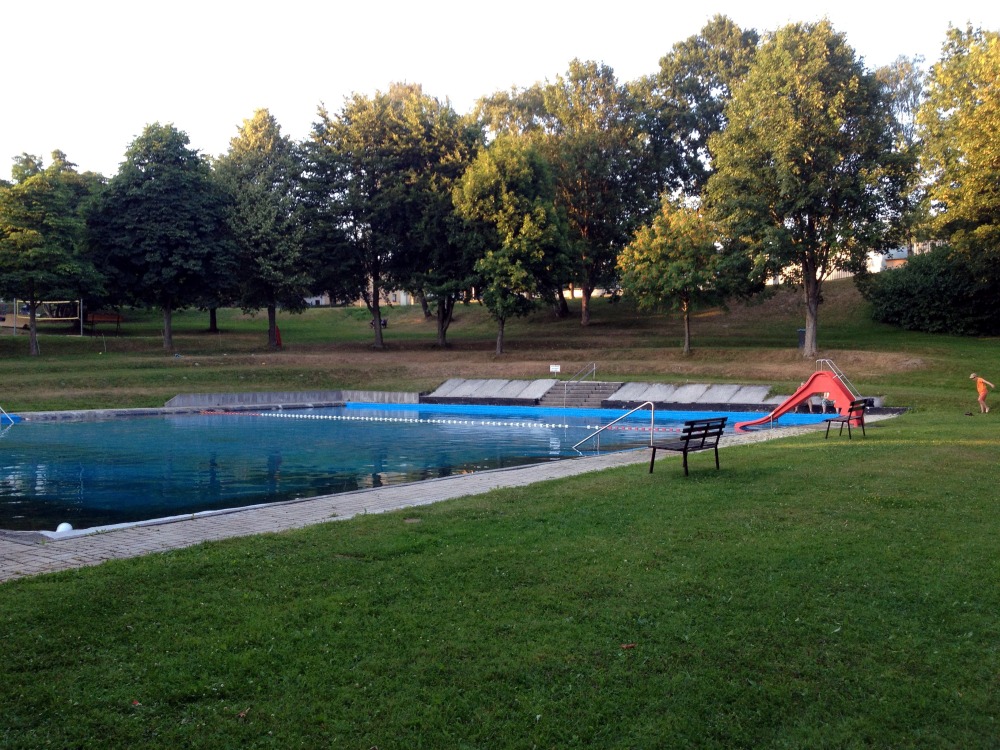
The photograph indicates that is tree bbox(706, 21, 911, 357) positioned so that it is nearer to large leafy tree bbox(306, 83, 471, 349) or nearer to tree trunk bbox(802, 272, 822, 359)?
tree trunk bbox(802, 272, 822, 359)

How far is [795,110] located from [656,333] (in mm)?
15718

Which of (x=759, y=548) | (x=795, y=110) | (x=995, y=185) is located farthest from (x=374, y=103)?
(x=759, y=548)

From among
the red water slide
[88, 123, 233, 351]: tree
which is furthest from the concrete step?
[88, 123, 233, 351]: tree

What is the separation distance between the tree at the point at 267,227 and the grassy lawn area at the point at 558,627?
3428 cm

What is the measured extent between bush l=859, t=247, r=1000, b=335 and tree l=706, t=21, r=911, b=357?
17.0 feet

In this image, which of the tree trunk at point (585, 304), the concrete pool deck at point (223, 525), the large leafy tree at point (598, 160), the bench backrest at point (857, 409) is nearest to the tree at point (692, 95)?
the large leafy tree at point (598, 160)

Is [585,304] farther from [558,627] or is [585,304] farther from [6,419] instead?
[558,627]

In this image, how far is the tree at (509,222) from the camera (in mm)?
38688

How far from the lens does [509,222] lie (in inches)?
1556

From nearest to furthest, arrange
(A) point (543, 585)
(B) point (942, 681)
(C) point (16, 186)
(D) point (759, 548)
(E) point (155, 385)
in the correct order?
(B) point (942, 681)
(A) point (543, 585)
(D) point (759, 548)
(E) point (155, 385)
(C) point (16, 186)

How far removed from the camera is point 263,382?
3372 centimetres

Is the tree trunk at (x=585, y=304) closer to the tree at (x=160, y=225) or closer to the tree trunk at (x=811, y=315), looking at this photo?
the tree trunk at (x=811, y=315)

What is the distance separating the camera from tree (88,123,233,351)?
39750 millimetres

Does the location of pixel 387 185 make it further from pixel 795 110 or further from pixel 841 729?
pixel 841 729
